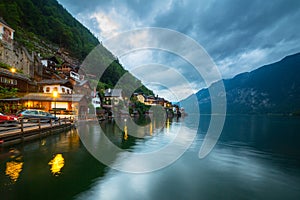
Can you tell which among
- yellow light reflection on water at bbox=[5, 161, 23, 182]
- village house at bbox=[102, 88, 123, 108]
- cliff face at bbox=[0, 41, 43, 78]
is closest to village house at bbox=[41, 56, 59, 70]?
cliff face at bbox=[0, 41, 43, 78]

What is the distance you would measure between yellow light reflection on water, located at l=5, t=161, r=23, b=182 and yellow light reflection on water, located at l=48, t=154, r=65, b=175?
1.72 m

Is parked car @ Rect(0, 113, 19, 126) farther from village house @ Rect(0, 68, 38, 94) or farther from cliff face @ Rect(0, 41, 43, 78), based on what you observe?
cliff face @ Rect(0, 41, 43, 78)

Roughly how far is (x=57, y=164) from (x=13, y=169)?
2.43 m

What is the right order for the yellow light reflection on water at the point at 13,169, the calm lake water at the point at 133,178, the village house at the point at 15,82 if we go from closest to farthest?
the calm lake water at the point at 133,178 < the yellow light reflection on water at the point at 13,169 < the village house at the point at 15,82

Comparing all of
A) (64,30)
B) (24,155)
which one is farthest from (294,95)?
(24,155)

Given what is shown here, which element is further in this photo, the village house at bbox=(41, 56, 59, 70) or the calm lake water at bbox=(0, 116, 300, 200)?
the village house at bbox=(41, 56, 59, 70)

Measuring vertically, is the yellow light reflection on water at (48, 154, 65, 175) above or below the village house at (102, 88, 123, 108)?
below

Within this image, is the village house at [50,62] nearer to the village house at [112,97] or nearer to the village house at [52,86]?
the village house at [52,86]

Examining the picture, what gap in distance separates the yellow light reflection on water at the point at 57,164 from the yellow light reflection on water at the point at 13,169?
1716 millimetres

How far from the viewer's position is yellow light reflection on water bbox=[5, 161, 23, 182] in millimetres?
9316

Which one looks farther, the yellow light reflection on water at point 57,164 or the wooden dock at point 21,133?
the wooden dock at point 21,133

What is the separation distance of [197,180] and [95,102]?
5403 centimetres

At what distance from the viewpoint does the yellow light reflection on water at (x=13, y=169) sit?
9.32m

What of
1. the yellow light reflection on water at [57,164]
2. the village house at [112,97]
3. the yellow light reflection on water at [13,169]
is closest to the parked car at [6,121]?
the yellow light reflection on water at [57,164]
